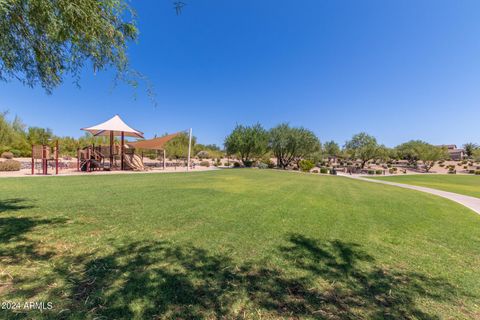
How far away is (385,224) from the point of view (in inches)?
226

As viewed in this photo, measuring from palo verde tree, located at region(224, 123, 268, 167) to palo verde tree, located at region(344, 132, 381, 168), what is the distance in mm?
32223

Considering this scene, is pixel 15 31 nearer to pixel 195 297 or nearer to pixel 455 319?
pixel 195 297

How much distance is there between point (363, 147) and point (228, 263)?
201 feet

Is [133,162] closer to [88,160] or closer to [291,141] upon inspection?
[88,160]

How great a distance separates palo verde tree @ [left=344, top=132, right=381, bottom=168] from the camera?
175ft

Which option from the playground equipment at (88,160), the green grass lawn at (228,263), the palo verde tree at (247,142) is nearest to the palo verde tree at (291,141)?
the palo verde tree at (247,142)

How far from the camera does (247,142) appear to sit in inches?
1335

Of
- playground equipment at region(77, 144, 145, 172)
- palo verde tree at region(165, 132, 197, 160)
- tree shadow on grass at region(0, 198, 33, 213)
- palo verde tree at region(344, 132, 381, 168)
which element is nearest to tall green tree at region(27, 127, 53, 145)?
palo verde tree at region(165, 132, 197, 160)

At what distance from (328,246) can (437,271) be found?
1.59 m

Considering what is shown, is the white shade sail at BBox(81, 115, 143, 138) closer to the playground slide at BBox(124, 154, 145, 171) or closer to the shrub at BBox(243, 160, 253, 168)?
the playground slide at BBox(124, 154, 145, 171)

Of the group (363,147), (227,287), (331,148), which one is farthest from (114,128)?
(331,148)

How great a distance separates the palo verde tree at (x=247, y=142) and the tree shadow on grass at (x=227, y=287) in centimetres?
3031

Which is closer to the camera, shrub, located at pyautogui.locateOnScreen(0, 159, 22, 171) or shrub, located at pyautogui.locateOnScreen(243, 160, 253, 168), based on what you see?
shrub, located at pyautogui.locateOnScreen(0, 159, 22, 171)

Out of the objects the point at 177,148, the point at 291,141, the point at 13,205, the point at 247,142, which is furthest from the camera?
the point at 177,148
